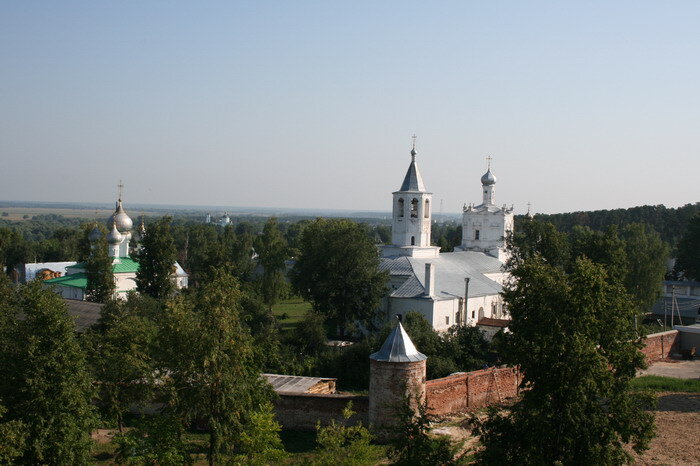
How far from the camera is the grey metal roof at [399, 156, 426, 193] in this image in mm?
41188

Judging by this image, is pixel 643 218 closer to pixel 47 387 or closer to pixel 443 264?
pixel 443 264

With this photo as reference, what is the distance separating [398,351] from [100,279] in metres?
23.5

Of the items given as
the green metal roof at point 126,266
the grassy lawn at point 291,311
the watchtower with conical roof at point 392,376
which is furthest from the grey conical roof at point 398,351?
the green metal roof at point 126,266

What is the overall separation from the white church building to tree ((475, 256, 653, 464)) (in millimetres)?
19493

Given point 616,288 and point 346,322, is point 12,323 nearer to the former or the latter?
point 616,288

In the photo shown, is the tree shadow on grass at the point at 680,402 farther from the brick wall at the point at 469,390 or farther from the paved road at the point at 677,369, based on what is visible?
the brick wall at the point at 469,390

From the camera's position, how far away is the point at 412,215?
136ft

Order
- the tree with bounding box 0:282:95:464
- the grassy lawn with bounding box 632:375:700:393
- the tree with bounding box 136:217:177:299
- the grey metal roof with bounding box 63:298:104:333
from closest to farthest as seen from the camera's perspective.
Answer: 1. the tree with bounding box 0:282:95:464
2. the grassy lawn with bounding box 632:375:700:393
3. the grey metal roof with bounding box 63:298:104:333
4. the tree with bounding box 136:217:177:299

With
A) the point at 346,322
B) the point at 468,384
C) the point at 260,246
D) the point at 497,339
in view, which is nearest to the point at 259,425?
the point at 497,339

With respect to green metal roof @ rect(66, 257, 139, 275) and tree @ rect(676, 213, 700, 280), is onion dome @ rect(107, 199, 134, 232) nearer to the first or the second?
green metal roof @ rect(66, 257, 139, 275)

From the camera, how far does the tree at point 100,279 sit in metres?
37.2

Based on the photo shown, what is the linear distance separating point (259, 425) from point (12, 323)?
28.8ft

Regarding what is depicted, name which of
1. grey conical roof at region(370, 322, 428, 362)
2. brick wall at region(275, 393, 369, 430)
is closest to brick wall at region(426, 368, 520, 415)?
grey conical roof at region(370, 322, 428, 362)

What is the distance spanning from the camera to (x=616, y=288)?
1507 centimetres
